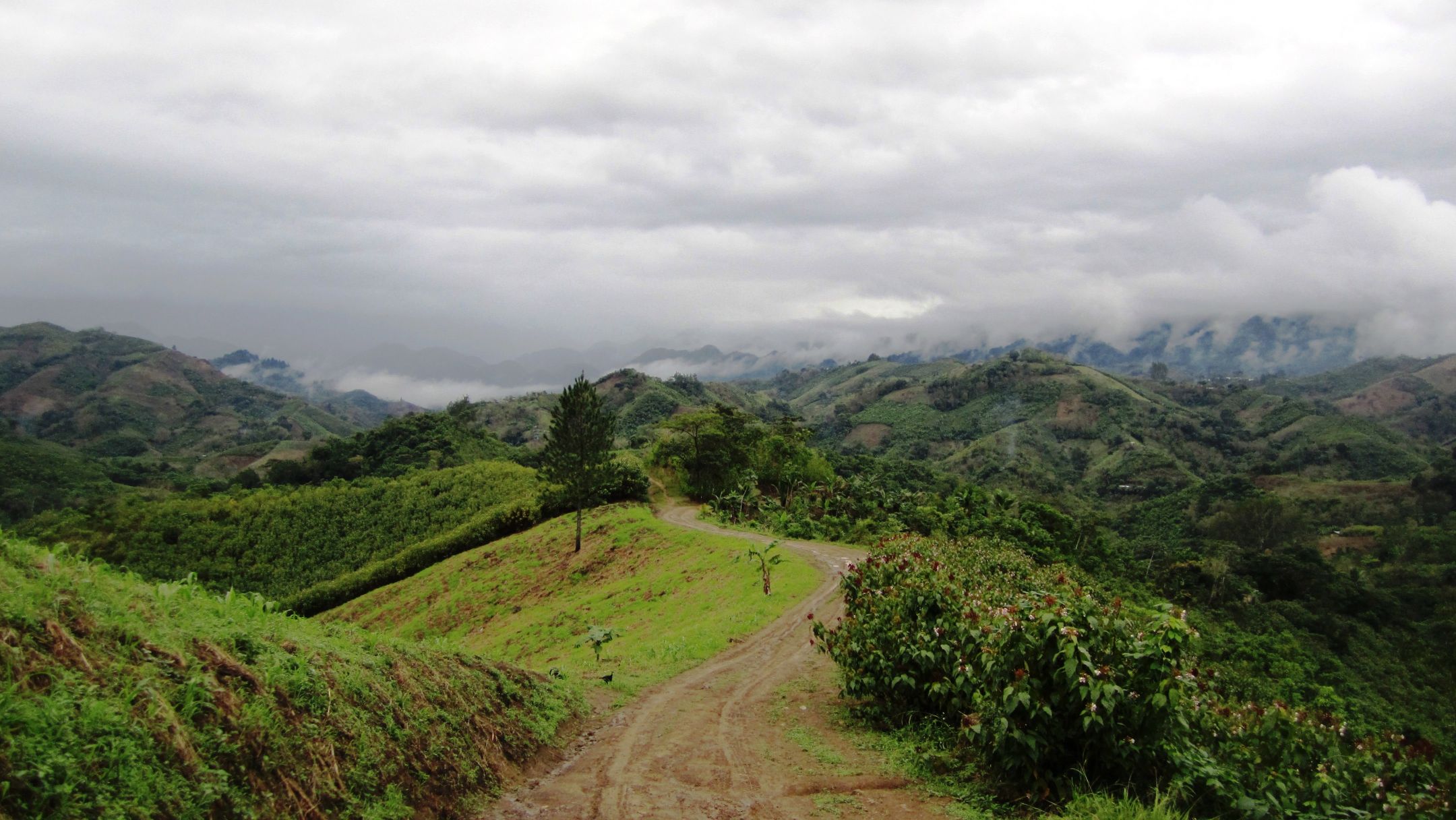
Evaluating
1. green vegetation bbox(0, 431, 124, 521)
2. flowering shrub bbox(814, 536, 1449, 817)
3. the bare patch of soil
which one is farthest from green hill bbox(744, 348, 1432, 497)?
green vegetation bbox(0, 431, 124, 521)

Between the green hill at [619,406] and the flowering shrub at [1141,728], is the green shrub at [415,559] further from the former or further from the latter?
the green hill at [619,406]

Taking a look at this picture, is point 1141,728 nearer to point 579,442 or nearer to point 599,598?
point 599,598

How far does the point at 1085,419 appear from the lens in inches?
6344

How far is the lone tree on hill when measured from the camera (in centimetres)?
3394

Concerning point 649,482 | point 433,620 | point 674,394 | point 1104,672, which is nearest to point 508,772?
point 1104,672

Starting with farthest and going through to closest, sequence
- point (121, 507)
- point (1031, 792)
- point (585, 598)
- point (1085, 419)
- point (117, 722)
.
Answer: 1. point (1085, 419)
2. point (121, 507)
3. point (585, 598)
4. point (1031, 792)
5. point (117, 722)

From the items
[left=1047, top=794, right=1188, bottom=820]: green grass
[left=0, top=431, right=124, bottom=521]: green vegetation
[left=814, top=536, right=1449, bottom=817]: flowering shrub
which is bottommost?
[left=0, top=431, right=124, bottom=521]: green vegetation

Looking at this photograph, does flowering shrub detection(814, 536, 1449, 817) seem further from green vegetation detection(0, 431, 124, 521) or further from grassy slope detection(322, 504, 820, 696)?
green vegetation detection(0, 431, 124, 521)

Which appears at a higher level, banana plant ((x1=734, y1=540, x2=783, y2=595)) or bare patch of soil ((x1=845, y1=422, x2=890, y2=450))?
banana plant ((x1=734, y1=540, x2=783, y2=595))

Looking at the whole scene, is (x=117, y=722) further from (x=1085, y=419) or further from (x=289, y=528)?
(x=1085, y=419)

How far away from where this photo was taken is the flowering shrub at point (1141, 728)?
19.2 feet

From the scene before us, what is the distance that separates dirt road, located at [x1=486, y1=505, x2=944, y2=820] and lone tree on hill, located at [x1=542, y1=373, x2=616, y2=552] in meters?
20.8

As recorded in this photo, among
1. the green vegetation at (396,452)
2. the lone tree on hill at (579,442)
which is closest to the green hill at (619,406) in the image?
the green vegetation at (396,452)

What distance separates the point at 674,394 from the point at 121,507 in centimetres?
11830
